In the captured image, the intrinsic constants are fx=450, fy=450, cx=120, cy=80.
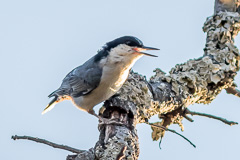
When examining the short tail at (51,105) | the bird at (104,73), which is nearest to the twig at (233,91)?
the bird at (104,73)

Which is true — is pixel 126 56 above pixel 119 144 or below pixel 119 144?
above

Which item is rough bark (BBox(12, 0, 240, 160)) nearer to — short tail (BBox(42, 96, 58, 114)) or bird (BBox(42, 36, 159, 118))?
bird (BBox(42, 36, 159, 118))

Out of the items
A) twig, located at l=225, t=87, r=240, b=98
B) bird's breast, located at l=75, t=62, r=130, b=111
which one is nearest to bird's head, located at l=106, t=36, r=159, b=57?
bird's breast, located at l=75, t=62, r=130, b=111

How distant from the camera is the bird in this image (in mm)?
4070

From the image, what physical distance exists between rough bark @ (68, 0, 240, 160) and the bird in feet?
0.45

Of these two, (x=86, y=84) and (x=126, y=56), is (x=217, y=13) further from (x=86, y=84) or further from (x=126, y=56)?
(x=86, y=84)

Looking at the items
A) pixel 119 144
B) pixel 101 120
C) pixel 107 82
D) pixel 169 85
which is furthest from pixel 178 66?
pixel 119 144

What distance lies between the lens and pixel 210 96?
404 centimetres

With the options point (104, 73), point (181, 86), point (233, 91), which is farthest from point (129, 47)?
point (233, 91)

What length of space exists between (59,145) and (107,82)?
1086 mm

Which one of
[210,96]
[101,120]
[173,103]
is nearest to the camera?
[101,120]

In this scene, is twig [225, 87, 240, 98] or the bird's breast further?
twig [225, 87, 240, 98]

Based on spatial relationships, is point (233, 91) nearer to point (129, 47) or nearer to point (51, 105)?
point (129, 47)

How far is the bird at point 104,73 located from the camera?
407cm
